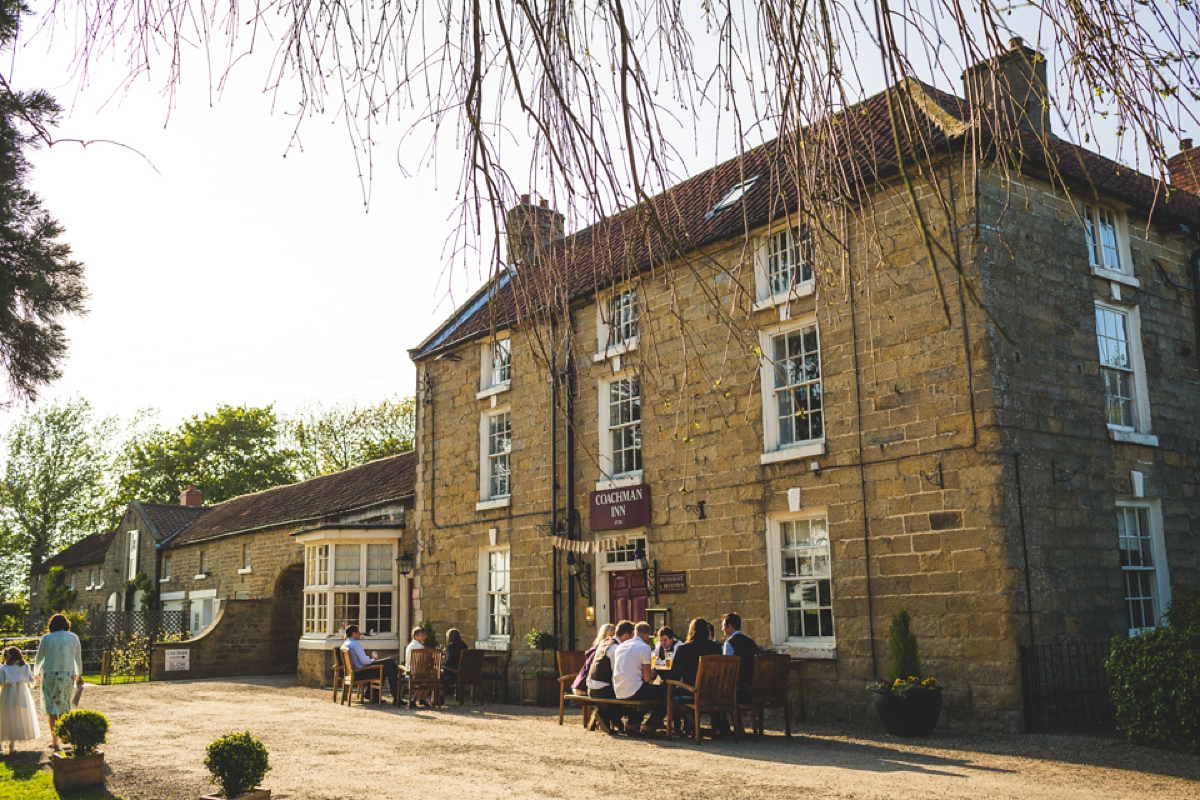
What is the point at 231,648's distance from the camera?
26281 mm

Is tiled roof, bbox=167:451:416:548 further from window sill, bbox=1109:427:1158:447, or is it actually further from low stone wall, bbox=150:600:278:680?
window sill, bbox=1109:427:1158:447

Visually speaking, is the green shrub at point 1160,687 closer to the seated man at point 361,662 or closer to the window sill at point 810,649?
the window sill at point 810,649

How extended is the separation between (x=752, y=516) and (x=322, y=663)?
11.9m

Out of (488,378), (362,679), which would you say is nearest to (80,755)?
(362,679)

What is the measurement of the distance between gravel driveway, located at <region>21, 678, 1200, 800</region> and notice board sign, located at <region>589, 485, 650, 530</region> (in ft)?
11.1

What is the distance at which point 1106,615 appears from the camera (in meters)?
12.1

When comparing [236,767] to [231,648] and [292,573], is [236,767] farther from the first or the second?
[292,573]

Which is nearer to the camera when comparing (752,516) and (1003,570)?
(1003,570)

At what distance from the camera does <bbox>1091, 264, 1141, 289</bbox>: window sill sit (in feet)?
43.9

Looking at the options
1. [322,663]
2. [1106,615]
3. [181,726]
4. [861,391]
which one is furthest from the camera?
[322,663]

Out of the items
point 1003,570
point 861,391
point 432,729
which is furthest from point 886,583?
point 432,729

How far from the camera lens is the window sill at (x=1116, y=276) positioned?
527 inches

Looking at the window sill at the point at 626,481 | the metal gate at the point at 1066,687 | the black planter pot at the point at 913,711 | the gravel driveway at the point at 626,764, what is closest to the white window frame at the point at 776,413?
the window sill at the point at 626,481

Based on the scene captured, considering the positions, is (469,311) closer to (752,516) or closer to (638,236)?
(752,516)
